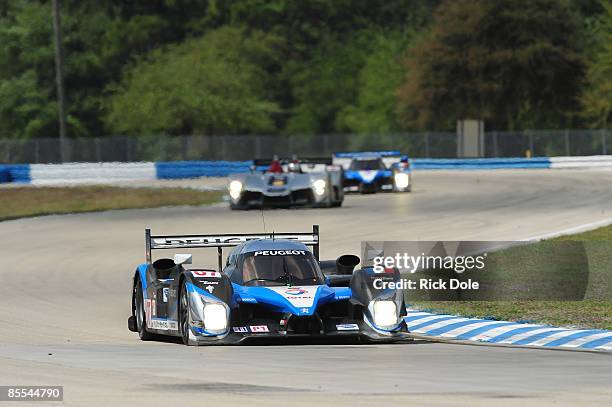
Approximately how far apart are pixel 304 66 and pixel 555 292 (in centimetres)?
8421

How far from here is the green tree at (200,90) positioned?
89.8m

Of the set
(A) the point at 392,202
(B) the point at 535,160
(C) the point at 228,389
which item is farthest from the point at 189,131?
(C) the point at 228,389

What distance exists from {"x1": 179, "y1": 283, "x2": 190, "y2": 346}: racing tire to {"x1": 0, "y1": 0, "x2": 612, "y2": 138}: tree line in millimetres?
72730

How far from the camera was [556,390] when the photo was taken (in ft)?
36.0

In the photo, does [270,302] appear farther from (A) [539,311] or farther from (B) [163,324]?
(A) [539,311]

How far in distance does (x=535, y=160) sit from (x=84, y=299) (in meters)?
52.1

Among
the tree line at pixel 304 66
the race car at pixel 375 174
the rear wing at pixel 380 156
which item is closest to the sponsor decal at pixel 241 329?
the race car at pixel 375 174

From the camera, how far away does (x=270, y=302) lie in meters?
15.1

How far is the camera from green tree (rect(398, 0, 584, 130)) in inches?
3418

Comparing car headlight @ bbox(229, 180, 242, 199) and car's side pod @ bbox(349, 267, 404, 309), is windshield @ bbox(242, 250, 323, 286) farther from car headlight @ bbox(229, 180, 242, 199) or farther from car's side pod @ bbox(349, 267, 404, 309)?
car headlight @ bbox(229, 180, 242, 199)

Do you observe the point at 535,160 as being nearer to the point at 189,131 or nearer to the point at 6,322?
the point at 189,131

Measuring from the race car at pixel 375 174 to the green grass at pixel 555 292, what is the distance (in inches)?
1027

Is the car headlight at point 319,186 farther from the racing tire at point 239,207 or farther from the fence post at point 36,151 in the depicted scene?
the fence post at point 36,151

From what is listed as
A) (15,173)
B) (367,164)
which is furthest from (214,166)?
(367,164)
